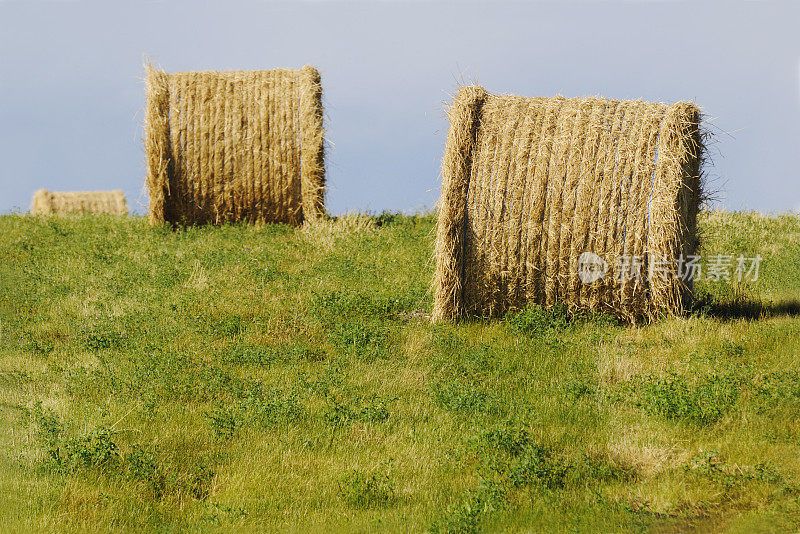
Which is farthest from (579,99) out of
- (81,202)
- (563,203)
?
(81,202)

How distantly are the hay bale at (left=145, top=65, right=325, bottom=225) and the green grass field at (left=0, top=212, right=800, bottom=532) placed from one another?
11.7 ft

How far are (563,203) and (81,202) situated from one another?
1987 cm

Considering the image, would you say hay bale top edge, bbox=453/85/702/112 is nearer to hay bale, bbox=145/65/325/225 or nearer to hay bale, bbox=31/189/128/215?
hay bale, bbox=145/65/325/225

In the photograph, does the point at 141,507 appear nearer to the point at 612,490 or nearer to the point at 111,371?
the point at 111,371

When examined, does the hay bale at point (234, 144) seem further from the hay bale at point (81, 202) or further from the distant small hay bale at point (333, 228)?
the hay bale at point (81, 202)

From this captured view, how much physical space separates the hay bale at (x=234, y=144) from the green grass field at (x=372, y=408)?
3.57 metres

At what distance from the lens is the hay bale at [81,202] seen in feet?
88.0

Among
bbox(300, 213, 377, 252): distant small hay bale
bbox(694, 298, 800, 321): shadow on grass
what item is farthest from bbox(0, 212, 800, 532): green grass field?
bbox(300, 213, 377, 252): distant small hay bale

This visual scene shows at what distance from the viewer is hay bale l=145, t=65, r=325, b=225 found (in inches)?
672

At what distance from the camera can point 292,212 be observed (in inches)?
685

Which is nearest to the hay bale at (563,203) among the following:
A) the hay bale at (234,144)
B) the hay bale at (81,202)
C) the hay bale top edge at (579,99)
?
the hay bale top edge at (579,99)

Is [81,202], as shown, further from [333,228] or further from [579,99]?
[579,99]

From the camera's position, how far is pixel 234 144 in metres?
17.0

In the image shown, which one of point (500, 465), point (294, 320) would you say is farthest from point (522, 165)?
point (500, 465)
